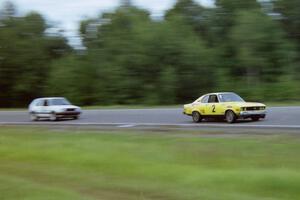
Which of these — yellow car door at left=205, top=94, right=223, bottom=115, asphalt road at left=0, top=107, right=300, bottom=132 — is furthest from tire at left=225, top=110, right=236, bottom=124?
yellow car door at left=205, top=94, right=223, bottom=115

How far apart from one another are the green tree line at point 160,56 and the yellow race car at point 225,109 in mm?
23219

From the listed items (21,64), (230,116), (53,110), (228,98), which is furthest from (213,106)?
(21,64)

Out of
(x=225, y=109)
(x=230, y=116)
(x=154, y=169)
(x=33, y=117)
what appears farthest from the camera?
(x=33, y=117)

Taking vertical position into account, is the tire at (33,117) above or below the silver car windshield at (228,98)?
below

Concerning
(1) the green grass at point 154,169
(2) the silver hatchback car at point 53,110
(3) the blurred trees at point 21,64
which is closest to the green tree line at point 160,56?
(3) the blurred trees at point 21,64

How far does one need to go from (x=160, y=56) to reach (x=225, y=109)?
31.2 metres

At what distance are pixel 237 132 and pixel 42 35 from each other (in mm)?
49882

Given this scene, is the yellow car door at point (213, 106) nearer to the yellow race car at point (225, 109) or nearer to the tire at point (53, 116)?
the yellow race car at point (225, 109)

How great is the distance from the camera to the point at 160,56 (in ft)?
183

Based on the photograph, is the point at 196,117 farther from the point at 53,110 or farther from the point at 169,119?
the point at 53,110

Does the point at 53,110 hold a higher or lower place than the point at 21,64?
lower

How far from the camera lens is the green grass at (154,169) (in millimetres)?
8633

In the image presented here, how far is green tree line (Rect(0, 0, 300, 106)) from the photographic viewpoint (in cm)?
5459

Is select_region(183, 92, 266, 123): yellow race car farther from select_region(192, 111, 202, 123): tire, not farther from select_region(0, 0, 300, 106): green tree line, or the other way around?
select_region(0, 0, 300, 106): green tree line
